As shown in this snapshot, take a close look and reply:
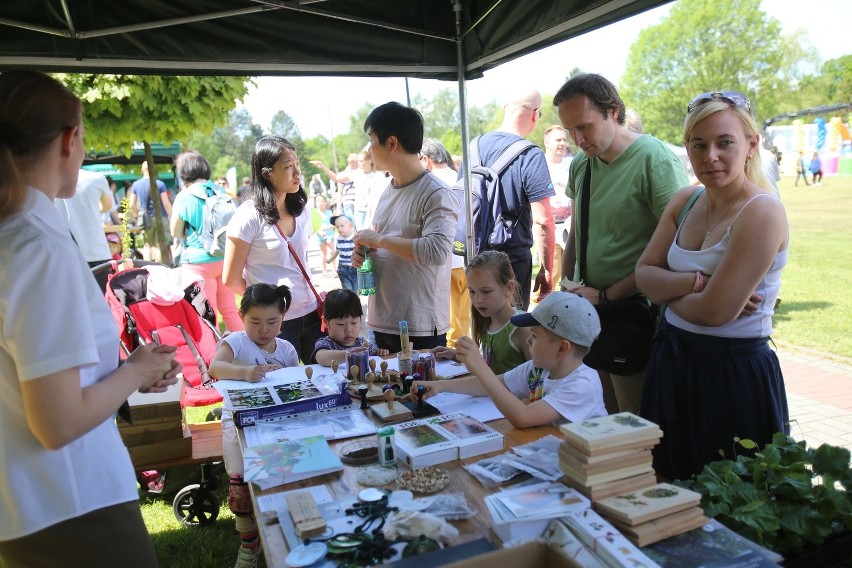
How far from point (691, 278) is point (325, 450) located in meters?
1.32

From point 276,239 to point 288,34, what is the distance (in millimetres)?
1133

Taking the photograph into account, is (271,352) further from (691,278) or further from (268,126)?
(268,126)

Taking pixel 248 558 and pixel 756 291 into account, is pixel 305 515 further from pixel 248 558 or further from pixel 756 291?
pixel 756 291

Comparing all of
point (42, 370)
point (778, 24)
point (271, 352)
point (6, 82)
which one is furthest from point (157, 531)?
point (778, 24)

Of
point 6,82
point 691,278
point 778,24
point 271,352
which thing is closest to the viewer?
point 6,82

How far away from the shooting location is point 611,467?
4.59 ft

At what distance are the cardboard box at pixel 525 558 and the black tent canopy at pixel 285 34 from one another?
2.24m

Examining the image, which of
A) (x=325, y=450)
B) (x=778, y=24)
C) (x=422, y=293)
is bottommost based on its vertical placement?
(x=325, y=450)

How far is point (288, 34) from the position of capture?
344 centimetres

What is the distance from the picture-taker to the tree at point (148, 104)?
22.3 feet

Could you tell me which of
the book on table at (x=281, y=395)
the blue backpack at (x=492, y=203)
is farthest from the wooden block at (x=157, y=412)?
the blue backpack at (x=492, y=203)

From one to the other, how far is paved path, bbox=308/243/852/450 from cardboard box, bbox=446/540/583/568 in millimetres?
2686

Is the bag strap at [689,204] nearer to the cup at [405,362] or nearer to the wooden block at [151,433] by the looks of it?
the cup at [405,362]

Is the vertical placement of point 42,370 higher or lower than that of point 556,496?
higher
